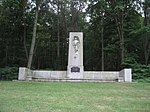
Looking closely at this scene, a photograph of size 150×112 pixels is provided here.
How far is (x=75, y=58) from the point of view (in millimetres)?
17812

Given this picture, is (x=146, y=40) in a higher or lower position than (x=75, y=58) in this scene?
higher

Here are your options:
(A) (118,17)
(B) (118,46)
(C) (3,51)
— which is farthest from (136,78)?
(C) (3,51)

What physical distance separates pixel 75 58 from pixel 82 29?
41.3 feet

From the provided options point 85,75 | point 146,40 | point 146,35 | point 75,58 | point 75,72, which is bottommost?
point 85,75

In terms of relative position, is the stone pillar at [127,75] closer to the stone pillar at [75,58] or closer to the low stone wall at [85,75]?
the low stone wall at [85,75]

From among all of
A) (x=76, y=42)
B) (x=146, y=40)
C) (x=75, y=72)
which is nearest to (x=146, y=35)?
(x=146, y=40)

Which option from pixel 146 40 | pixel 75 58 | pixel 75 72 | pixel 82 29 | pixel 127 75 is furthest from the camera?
pixel 82 29

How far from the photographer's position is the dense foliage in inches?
923

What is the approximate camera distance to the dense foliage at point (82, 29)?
23.5m

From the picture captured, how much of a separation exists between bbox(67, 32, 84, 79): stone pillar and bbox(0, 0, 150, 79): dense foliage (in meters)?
4.90

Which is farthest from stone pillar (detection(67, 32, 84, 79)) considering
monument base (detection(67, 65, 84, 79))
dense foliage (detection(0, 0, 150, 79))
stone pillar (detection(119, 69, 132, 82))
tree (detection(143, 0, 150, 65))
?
tree (detection(143, 0, 150, 65))

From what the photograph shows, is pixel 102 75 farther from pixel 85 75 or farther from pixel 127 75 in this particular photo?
pixel 127 75

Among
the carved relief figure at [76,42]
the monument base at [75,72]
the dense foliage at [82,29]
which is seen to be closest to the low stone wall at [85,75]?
the monument base at [75,72]

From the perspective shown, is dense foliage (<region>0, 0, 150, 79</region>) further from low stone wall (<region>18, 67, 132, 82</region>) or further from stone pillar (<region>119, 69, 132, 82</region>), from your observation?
stone pillar (<region>119, 69, 132, 82</region>)
